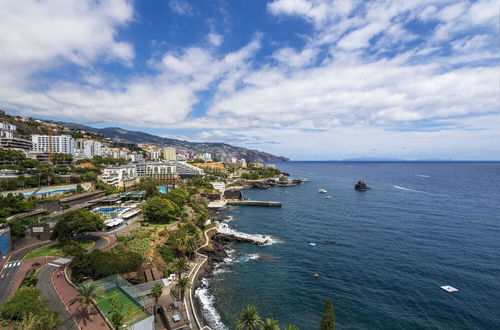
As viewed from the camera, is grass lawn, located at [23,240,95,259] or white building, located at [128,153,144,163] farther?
white building, located at [128,153,144,163]

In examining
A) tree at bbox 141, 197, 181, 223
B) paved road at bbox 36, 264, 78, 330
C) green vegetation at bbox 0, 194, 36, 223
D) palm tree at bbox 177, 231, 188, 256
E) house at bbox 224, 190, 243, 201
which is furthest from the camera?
house at bbox 224, 190, 243, 201

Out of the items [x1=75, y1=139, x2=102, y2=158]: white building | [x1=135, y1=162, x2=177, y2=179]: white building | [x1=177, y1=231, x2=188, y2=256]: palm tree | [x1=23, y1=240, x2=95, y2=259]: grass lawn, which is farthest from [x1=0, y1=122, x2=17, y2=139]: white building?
[x1=177, y1=231, x2=188, y2=256]: palm tree

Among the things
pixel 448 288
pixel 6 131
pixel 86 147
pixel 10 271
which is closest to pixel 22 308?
pixel 10 271

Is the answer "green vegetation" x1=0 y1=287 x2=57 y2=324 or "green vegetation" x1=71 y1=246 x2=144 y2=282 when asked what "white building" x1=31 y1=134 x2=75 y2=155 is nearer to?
"green vegetation" x1=71 y1=246 x2=144 y2=282

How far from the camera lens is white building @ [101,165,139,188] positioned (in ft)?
330

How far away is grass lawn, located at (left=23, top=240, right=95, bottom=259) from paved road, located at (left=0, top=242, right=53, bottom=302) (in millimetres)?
1236

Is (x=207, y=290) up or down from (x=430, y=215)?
down

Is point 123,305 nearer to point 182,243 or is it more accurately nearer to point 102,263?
point 102,263

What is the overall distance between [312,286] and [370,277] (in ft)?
34.7

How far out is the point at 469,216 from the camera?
259ft

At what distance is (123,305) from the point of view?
27844 mm

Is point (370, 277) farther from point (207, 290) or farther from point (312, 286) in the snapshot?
point (207, 290)

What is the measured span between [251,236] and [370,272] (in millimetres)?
29635

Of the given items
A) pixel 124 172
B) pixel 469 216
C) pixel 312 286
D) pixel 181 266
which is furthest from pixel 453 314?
pixel 124 172
